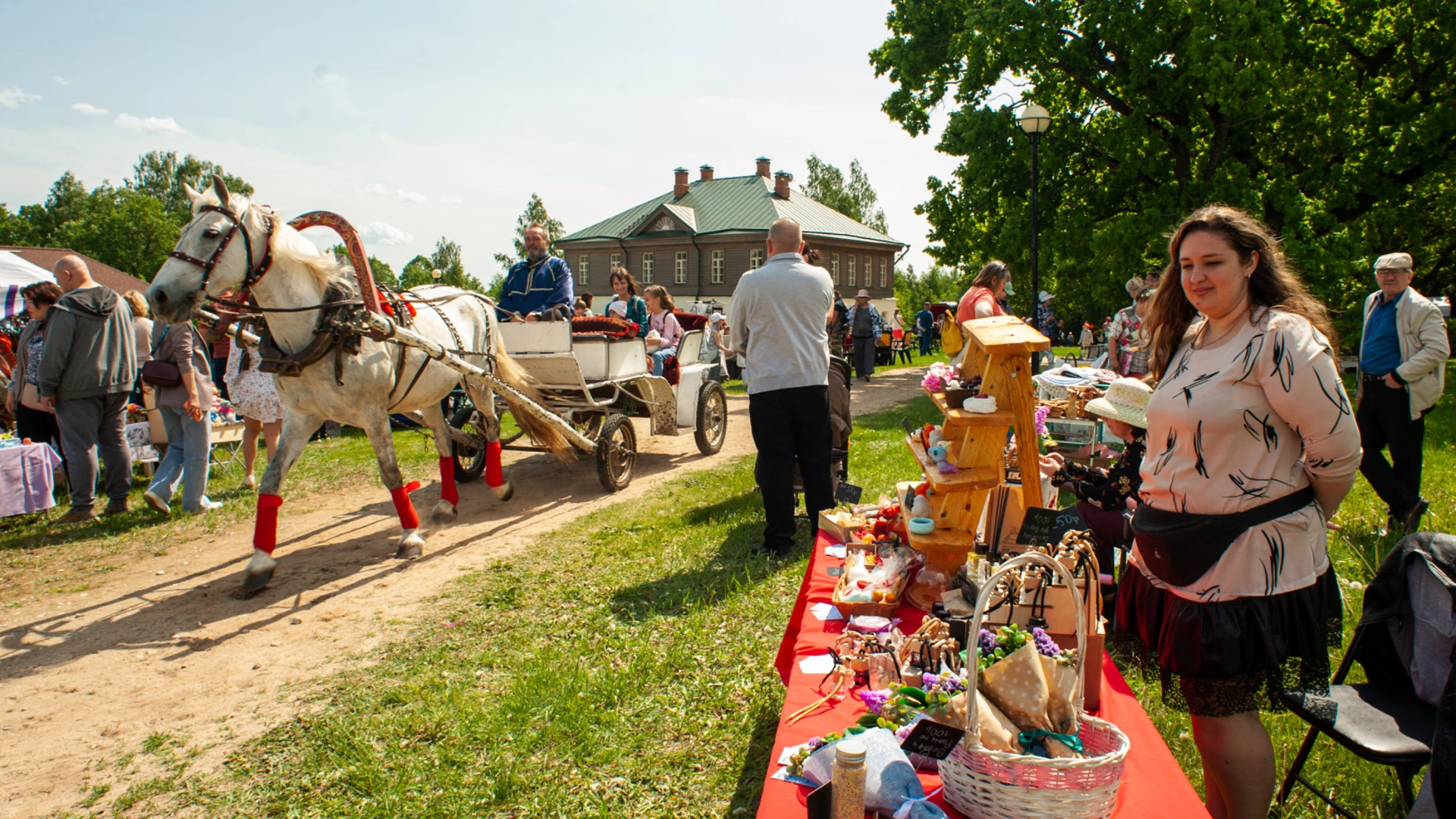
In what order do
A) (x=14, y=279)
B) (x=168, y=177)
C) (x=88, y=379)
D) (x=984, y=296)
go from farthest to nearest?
(x=168, y=177) < (x=14, y=279) < (x=88, y=379) < (x=984, y=296)

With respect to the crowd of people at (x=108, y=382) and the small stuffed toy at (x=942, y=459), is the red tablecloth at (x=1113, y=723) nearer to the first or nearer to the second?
the small stuffed toy at (x=942, y=459)

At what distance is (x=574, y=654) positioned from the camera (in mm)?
3809

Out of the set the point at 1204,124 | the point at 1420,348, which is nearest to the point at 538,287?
the point at 1420,348

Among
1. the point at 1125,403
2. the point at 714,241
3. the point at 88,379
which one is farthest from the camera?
the point at 714,241

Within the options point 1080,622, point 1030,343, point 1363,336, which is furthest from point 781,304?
point 1363,336

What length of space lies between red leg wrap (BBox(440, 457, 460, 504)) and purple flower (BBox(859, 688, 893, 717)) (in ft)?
15.8

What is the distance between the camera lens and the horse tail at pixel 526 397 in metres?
6.46

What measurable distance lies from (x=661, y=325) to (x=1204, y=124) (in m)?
12.3

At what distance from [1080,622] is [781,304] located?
307 centimetres

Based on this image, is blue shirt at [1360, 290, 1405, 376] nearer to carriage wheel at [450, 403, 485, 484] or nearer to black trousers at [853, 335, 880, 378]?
carriage wheel at [450, 403, 485, 484]

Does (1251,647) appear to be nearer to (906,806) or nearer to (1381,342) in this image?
(906,806)

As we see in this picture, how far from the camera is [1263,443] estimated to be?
203cm

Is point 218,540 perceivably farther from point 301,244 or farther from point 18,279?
point 18,279

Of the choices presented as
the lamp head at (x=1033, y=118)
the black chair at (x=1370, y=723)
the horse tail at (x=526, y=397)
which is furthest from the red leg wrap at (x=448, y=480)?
the lamp head at (x=1033, y=118)
